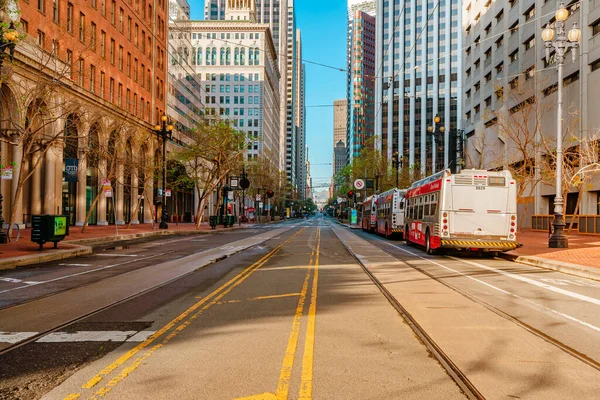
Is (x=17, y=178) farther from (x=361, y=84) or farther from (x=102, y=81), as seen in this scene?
(x=361, y=84)

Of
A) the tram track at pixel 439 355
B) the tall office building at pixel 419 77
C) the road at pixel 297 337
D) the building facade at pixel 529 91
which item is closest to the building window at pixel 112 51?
the building facade at pixel 529 91

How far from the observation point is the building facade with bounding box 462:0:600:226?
113ft

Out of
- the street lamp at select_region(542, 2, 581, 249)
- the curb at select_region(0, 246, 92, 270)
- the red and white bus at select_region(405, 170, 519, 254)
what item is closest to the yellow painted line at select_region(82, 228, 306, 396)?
the curb at select_region(0, 246, 92, 270)

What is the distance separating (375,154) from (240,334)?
7179cm

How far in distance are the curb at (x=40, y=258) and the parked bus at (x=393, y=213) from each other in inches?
723

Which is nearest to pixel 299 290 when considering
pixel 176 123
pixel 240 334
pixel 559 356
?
pixel 240 334

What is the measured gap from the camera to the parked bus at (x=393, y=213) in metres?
32.2

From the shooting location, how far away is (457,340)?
6.44 meters

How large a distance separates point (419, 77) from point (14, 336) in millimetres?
136032

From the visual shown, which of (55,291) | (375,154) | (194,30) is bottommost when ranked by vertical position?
(55,291)

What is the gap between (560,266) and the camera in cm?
1514

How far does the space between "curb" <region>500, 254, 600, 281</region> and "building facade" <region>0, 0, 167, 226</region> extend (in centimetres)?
1934

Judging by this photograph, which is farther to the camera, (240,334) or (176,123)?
(176,123)

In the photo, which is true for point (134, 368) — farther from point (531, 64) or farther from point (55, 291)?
point (531, 64)
